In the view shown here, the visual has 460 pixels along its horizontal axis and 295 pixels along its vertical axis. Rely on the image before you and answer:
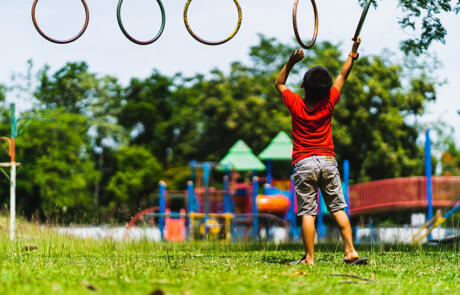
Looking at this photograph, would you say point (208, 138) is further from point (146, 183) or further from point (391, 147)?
point (391, 147)

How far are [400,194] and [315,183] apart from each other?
653 inches

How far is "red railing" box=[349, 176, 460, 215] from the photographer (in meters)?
20.3

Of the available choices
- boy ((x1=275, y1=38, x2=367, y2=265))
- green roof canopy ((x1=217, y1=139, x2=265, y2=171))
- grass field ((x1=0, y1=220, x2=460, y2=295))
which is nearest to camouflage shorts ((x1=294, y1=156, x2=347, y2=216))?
boy ((x1=275, y1=38, x2=367, y2=265))

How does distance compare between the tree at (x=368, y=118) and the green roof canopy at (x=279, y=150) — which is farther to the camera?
the tree at (x=368, y=118)

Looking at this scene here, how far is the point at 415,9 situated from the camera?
9.29 meters

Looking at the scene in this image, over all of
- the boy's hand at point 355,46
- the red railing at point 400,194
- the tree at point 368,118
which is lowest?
the red railing at point 400,194

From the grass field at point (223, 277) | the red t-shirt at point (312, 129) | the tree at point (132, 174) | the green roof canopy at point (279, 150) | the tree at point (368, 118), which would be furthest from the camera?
the tree at point (132, 174)

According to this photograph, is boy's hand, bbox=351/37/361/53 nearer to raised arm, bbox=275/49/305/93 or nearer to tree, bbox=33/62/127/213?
raised arm, bbox=275/49/305/93

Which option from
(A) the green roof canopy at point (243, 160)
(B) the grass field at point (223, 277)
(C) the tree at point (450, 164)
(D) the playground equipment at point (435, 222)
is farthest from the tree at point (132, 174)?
(B) the grass field at point (223, 277)

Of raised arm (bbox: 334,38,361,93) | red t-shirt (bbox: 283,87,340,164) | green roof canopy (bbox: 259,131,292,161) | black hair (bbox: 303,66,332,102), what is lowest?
red t-shirt (bbox: 283,87,340,164)

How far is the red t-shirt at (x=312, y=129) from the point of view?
17.5ft

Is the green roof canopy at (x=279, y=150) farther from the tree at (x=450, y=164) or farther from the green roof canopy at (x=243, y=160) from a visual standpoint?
the tree at (x=450, y=164)

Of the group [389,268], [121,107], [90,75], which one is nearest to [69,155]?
[90,75]

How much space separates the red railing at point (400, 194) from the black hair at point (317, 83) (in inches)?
627
